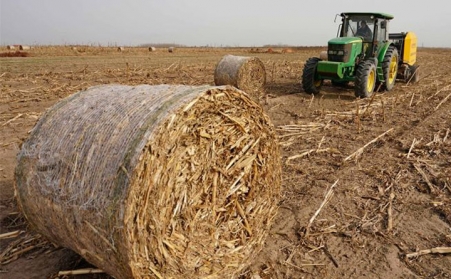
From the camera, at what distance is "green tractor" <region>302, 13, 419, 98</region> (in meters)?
10.2

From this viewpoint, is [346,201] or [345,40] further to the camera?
[345,40]

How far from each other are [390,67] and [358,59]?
6.01 ft

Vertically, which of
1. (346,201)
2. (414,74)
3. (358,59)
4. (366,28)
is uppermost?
(366,28)

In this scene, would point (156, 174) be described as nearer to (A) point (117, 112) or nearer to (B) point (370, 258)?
(A) point (117, 112)

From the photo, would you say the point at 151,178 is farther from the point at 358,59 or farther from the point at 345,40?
the point at 358,59

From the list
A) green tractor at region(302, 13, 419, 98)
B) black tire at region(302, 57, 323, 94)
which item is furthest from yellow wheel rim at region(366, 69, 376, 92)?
black tire at region(302, 57, 323, 94)

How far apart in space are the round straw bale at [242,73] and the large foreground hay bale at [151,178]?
7467 millimetres

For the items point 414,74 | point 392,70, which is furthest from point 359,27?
point 414,74

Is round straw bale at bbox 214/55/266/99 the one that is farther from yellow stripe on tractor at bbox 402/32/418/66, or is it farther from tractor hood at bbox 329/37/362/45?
yellow stripe on tractor at bbox 402/32/418/66

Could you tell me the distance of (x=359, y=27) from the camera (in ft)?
37.0

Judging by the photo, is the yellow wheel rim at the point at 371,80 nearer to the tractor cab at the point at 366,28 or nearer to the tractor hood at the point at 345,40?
the tractor cab at the point at 366,28

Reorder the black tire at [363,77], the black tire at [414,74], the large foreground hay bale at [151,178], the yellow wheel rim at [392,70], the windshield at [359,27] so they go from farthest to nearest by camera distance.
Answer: the black tire at [414,74], the yellow wheel rim at [392,70], the windshield at [359,27], the black tire at [363,77], the large foreground hay bale at [151,178]

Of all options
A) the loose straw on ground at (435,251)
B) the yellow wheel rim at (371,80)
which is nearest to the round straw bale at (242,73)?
the yellow wheel rim at (371,80)

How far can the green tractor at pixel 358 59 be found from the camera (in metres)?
10.2
